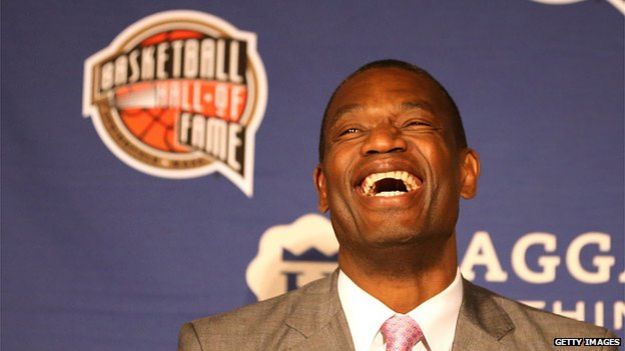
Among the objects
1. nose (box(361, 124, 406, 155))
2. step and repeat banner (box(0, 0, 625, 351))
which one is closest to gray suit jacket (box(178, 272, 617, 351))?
nose (box(361, 124, 406, 155))

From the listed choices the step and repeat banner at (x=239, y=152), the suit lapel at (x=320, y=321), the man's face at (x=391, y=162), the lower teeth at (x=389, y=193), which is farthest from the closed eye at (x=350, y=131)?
the step and repeat banner at (x=239, y=152)

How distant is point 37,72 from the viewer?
1.81m

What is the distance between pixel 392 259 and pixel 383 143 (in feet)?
0.60

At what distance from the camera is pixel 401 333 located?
1168 mm

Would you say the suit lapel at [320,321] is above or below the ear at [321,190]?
below

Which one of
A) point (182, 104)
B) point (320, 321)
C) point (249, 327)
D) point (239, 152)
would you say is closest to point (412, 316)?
point (320, 321)

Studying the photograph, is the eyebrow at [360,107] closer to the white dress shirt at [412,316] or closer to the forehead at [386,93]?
the forehead at [386,93]

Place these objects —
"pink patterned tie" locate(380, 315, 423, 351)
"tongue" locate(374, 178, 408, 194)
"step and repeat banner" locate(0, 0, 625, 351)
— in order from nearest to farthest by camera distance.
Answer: "pink patterned tie" locate(380, 315, 423, 351) < "tongue" locate(374, 178, 408, 194) < "step and repeat banner" locate(0, 0, 625, 351)

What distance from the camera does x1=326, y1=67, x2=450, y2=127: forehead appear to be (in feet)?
4.11

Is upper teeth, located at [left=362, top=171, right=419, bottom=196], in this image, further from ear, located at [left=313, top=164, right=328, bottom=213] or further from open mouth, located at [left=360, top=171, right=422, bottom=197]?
ear, located at [left=313, top=164, right=328, bottom=213]

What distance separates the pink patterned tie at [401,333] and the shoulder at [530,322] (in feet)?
0.39

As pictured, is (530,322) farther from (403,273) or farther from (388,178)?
(388,178)

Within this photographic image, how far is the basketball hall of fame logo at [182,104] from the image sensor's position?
1784mm

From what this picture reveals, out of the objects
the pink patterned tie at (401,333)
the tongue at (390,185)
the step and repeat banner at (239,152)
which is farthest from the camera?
the step and repeat banner at (239,152)
